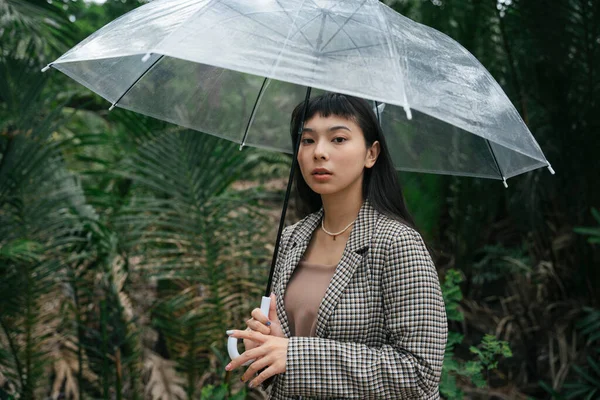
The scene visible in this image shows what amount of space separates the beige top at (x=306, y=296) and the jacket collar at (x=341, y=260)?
0.02m

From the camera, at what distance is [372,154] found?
2039 mm

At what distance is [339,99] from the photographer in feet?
6.49

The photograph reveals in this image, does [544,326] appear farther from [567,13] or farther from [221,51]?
[221,51]

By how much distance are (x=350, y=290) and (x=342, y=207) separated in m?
0.32

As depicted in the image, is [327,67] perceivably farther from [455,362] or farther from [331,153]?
[455,362]

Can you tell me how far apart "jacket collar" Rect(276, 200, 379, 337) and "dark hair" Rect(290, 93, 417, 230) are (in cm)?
6

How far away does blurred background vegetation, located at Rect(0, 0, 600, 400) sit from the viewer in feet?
11.4

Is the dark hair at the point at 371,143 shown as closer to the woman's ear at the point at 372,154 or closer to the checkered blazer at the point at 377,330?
the woman's ear at the point at 372,154

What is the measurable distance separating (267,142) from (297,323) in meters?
1.00

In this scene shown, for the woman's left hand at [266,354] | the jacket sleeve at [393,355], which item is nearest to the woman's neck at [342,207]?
the jacket sleeve at [393,355]

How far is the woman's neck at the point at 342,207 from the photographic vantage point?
204 cm

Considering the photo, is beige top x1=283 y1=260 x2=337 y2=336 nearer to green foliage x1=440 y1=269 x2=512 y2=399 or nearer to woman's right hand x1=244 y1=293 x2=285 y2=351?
woman's right hand x1=244 y1=293 x2=285 y2=351

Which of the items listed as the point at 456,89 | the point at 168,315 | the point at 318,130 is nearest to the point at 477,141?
the point at 456,89

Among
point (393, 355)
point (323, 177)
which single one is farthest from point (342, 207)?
point (393, 355)
